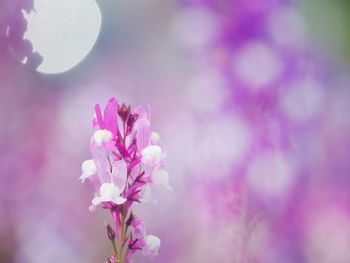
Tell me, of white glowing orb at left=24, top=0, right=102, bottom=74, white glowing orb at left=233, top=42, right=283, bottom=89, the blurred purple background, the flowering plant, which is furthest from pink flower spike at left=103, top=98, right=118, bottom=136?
white glowing orb at left=24, top=0, right=102, bottom=74

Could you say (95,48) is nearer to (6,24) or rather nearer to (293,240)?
(6,24)

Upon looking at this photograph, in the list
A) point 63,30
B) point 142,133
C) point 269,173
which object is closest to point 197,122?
point 269,173

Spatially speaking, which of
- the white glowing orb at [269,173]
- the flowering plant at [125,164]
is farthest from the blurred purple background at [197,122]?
the flowering plant at [125,164]

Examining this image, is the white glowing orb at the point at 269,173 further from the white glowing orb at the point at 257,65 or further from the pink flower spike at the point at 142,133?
the pink flower spike at the point at 142,133

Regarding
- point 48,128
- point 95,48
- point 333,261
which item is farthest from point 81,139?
point 333,261

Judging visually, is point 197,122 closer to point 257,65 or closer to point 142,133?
point 257,65

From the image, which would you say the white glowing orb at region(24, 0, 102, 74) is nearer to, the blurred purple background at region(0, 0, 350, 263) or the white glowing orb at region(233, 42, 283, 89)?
the blurred purple background at region(0, 0, 350, 263)
